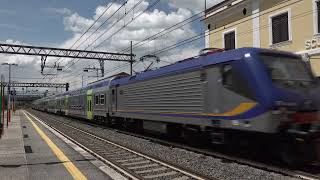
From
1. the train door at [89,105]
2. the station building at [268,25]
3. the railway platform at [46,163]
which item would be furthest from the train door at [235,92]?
the train door at [89,105]

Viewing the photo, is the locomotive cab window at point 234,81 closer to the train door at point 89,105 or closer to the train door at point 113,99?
the train door at point 113,99

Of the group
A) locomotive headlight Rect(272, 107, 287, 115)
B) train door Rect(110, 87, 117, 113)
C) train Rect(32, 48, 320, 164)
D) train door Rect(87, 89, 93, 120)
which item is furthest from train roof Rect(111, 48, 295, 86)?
train door Rect(87, 89, 93, 120)

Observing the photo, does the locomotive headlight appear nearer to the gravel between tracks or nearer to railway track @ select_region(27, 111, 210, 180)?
the gravel between tracks

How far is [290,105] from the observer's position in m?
10.8

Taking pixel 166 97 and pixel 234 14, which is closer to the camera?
pixel 166 97

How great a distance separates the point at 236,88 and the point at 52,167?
16.7ft

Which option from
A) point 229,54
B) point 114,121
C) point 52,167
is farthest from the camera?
point 114,121

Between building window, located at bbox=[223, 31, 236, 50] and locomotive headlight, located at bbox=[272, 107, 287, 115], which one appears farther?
building window, located at bbox=[223, 31, 236, 50]

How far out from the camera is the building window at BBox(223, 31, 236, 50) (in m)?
28.4

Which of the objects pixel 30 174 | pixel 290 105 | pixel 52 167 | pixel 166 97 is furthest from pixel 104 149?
pixel 290 105

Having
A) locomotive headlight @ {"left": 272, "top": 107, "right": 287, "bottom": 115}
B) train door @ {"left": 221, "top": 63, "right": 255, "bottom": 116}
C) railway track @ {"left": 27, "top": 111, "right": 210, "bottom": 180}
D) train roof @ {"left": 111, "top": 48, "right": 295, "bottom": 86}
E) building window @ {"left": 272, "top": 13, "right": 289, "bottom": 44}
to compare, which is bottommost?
railway track @ {"left": 27, "top": 111, "right": 210, "bottom": 180}

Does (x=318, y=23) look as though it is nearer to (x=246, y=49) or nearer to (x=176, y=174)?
(x=246, y=49)

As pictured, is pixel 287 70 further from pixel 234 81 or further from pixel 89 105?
pixel 89 105

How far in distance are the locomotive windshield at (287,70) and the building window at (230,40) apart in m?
16.2
